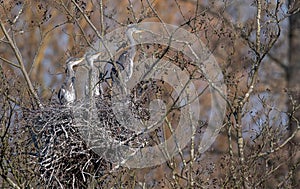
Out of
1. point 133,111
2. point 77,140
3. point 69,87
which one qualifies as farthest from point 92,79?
point 77,140

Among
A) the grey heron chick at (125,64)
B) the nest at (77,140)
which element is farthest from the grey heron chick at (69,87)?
the nest at (77,140)

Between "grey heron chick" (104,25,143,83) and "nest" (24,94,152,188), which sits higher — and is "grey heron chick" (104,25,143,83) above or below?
above

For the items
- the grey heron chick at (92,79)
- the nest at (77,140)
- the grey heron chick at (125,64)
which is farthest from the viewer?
the grey heron chick at (125,64)

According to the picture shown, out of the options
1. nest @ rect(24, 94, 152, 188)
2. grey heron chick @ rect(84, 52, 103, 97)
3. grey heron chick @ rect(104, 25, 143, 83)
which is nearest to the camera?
nest @ rect(24, 94, 152, 188)

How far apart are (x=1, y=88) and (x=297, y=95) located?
13.3ft

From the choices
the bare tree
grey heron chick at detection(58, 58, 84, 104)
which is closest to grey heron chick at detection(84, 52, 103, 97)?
the bare tree

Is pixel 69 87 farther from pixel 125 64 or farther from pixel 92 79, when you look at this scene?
pixel 125 64

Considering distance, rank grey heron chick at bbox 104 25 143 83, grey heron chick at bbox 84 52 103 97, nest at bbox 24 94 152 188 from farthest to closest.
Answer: grey heron chick at bbox 104 25 143 83, grey heron chick at bbox 84 52 103 97, nest at bbox 24 94 152 188

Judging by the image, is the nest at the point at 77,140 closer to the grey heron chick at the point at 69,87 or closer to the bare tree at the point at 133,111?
the bare tree at the point at 133,111

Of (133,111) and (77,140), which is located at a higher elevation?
(133,111)

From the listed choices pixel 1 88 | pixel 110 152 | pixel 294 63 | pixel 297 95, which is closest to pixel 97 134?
pixel 110 152

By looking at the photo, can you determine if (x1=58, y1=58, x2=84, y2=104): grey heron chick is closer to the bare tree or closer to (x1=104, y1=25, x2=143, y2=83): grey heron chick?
the bare tree

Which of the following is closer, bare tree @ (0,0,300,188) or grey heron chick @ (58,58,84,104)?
bare tree @ (0,0,300,188)

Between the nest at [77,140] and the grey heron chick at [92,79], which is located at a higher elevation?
the grey heron chick at [92,79]
